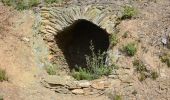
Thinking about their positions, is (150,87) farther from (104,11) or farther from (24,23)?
(24,23)

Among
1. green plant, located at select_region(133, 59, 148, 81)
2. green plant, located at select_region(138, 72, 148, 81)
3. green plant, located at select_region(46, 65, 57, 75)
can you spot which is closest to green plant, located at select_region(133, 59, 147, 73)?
green plant, located at select_region(133, 59, 148, 81)

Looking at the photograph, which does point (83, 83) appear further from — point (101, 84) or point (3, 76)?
point (3, 76)

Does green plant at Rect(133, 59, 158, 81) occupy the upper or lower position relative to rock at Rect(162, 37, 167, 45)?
lower

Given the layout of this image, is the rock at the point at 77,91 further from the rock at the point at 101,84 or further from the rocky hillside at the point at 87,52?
the rock at the point at 101,84

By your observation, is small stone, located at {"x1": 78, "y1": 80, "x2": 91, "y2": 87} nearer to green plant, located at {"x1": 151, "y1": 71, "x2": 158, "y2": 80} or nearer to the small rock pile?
the small rock pile

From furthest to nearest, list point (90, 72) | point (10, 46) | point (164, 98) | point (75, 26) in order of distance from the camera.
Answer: point (75, 26), point (10, 46), point (90, 72), point (164, 98)

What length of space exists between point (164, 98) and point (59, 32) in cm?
375

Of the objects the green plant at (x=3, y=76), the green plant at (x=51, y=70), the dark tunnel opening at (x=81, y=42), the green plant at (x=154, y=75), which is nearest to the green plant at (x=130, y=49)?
the green plant at (x=154, y=75)

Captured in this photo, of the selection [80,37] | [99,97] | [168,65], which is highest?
[80,37]

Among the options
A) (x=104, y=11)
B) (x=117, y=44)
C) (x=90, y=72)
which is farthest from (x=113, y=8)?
(x=90, y=72)

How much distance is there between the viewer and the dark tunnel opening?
11750 millimetres

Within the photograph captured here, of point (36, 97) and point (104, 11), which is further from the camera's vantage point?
point (104, 11)

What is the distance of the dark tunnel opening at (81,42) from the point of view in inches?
463

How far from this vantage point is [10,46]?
414 inches
